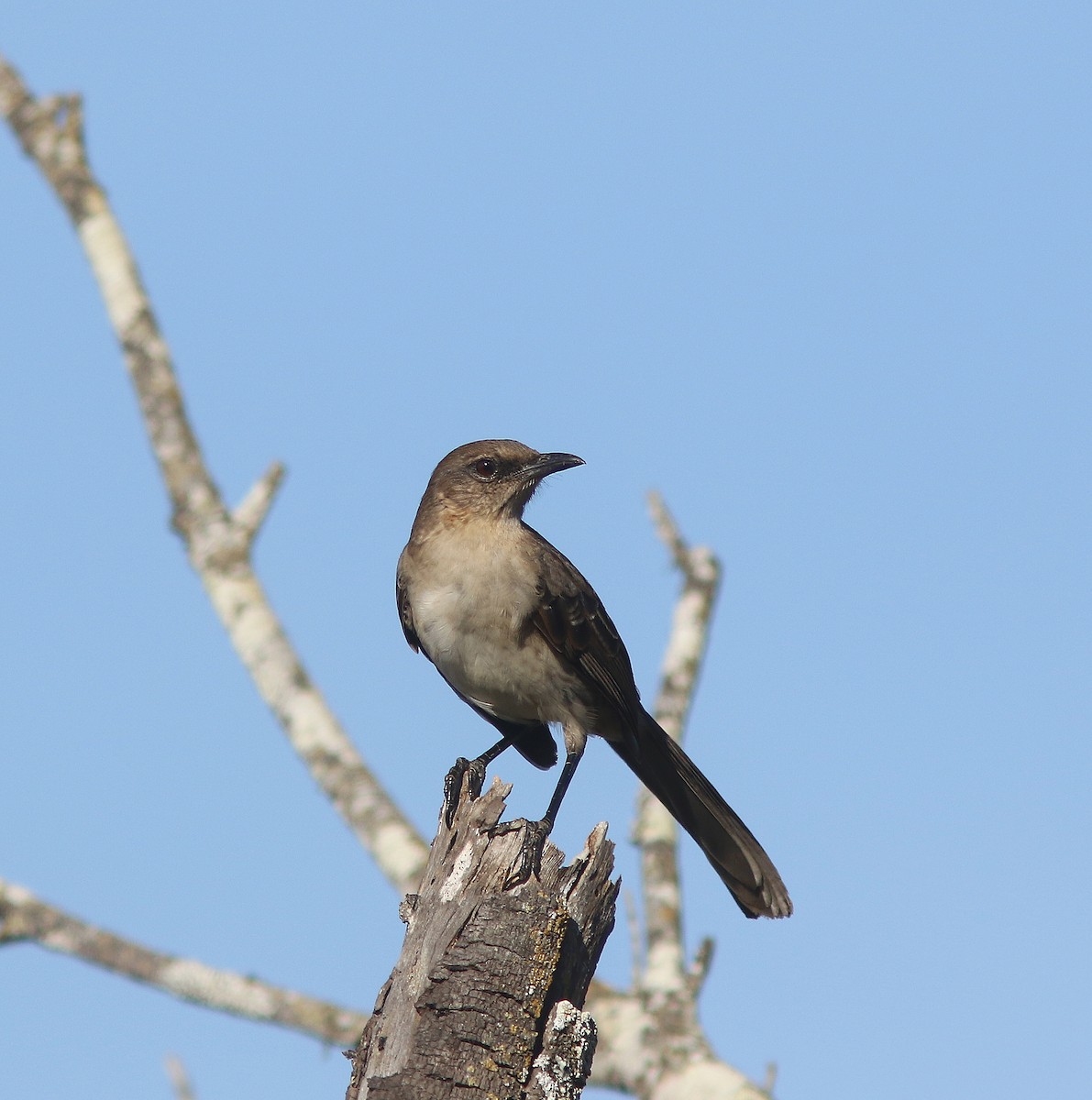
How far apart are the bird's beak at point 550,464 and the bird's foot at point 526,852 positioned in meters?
2.97

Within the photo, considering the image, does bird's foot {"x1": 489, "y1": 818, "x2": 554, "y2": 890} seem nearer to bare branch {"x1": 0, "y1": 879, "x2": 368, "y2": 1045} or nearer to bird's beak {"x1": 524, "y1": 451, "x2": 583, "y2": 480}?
bird's beak {"x1": 524, "y1": 451, "x2": 583, "y2": 480}

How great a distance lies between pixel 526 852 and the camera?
4805 millimetres

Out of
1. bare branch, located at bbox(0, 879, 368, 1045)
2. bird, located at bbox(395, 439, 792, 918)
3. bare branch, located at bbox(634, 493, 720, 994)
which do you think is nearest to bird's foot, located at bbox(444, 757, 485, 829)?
bird, located at bbox(395, 439, 792, 918)

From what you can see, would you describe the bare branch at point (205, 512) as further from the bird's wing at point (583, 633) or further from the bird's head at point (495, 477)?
the bird's head at point (495, 477)

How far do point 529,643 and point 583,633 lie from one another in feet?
1.02

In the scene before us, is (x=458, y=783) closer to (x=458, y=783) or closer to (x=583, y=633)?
(x=458, y=783)

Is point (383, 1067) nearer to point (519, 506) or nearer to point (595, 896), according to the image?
point (595, 896)

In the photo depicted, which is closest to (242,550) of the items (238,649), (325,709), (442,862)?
(238,649)

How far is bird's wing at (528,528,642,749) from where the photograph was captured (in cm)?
706

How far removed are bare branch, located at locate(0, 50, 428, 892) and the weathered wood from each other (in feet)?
14.4

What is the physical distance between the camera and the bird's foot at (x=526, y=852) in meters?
4.75

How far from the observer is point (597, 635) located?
285 inches

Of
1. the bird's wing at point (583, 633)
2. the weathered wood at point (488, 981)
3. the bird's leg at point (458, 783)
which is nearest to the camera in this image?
the weathered wood at point (488, 981)

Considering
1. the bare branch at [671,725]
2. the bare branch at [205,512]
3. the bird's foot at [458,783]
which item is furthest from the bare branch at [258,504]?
the bird's foot at [458,783]
